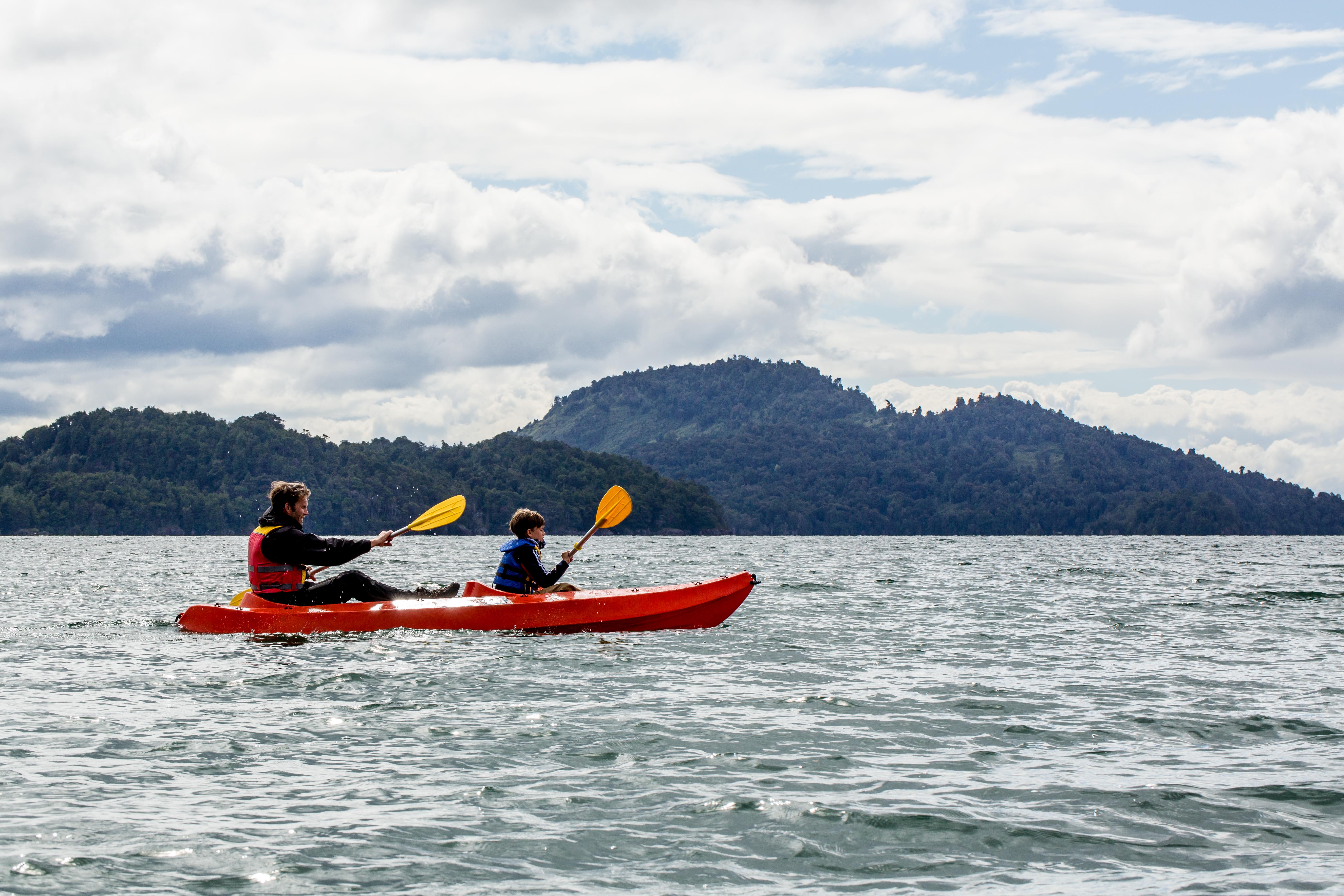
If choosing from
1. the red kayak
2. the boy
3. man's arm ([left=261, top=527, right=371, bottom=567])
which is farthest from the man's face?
the boy

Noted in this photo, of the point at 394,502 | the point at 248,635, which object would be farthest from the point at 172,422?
the point at 248,635

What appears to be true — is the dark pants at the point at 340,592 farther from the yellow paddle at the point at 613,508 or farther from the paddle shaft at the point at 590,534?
the yellow paddle at the point at 613,508

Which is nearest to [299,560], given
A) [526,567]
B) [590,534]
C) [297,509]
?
[297,509]

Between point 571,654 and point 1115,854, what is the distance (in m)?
7.18

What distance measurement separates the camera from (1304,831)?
18.1 feet

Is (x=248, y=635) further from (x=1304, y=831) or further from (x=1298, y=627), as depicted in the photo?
(x=1298, y=627)

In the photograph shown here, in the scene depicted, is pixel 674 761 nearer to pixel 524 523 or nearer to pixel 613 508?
pixel 524 523

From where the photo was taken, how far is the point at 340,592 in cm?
1304

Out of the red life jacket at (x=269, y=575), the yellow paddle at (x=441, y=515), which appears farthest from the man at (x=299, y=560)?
the yellow paddle at (x=441, y=515)

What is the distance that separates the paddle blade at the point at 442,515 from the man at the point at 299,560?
4.08ft

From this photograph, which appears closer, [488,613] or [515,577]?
[488,613]

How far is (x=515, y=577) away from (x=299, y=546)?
8.33 feet

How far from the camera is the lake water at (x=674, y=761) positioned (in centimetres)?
489

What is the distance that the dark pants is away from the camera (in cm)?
1284
